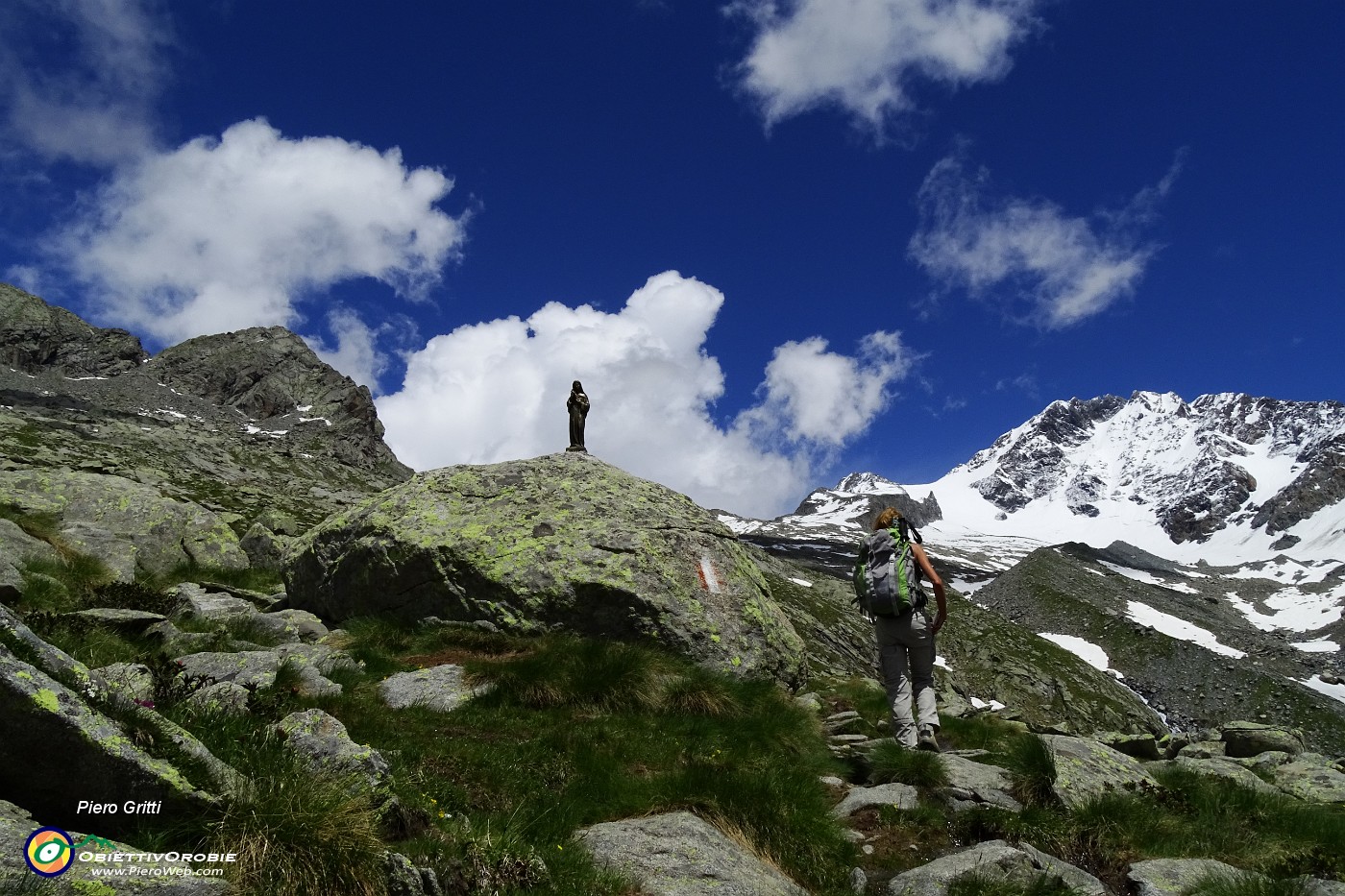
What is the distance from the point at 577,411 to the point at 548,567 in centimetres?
920

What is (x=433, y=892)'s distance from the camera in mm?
5145

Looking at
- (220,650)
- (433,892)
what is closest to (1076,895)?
(433,892)

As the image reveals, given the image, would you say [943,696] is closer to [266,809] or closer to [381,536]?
[381,536]

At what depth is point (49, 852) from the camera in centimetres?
384

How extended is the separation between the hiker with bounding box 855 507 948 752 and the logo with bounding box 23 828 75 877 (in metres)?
10.7

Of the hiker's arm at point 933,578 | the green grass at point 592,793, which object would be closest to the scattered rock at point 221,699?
the green grass at point 592,793

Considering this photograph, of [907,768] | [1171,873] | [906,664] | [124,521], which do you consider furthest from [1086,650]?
[124,521]

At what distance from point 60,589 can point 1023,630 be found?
516ft

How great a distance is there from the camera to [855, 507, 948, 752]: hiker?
12.1 meters

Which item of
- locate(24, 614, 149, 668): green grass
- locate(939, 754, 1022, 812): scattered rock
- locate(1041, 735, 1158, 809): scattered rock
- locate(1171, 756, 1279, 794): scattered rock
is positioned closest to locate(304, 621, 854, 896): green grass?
locate(939, 754, 1022, 812): scattered rock

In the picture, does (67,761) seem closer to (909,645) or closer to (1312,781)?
(909,645)

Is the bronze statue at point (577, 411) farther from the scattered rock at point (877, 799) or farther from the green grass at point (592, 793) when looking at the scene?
the scattered rock at point (877, 799)

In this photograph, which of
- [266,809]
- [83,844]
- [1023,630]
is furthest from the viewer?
[1023,630]

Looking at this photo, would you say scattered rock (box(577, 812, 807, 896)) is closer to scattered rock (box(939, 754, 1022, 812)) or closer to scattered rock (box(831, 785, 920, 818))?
scattered rock (box(831, 785, 920, 818))
